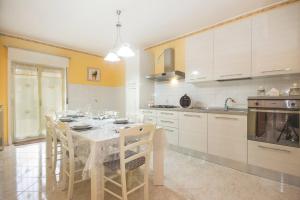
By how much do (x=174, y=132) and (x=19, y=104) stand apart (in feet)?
11.2

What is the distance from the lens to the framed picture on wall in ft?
15.4

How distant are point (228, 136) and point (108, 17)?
261 cm

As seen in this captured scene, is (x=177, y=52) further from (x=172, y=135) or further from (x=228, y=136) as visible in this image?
(x=228, y=136)

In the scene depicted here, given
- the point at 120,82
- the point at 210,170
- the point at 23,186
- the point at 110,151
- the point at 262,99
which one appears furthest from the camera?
the point at 120,82

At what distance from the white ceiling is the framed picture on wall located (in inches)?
43.1

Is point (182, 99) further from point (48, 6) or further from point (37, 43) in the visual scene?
point (37, 43)

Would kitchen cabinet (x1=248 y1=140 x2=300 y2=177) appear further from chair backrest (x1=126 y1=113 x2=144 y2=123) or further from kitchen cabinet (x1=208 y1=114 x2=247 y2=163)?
chair backrest (x1=126 y1=113 x2=144 y2=123)

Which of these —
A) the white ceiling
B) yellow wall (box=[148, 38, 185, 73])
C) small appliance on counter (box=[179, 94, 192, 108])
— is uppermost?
the white ceiling

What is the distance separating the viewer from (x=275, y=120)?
2.02 m

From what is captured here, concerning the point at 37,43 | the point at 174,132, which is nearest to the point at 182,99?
the point at 174,132

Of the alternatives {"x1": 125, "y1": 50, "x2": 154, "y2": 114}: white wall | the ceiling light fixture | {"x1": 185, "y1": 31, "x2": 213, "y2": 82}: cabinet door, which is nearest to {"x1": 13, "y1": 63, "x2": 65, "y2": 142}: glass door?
{"x1": 125, "y1": 50, "x2": 154, "y2": 114}: white wall

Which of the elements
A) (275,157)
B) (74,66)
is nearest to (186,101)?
(275,157)

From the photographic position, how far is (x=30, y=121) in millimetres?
3852

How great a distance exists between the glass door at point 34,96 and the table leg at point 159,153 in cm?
306
